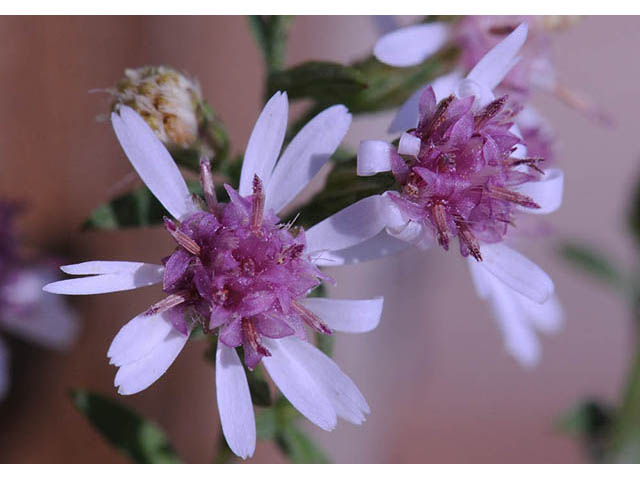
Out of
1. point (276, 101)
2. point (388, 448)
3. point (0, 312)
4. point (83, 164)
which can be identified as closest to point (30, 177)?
point (83, 164)

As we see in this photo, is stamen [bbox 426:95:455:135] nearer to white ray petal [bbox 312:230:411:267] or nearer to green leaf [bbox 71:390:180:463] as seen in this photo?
white ray petal [bbox 312:230:411:267]

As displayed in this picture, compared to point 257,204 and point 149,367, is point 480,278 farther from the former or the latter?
point 149,367

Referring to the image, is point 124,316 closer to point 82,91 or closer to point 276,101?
point 82,91

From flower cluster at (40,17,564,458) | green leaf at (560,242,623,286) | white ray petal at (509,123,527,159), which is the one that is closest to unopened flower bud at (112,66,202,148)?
flower cluster at (40,17,564,458)

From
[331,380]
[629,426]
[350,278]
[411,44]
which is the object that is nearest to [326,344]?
[331,380]

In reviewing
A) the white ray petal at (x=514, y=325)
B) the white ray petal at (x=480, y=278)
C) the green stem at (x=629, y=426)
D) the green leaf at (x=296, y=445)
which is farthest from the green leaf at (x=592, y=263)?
the green leaf at (x=296, y=445)
